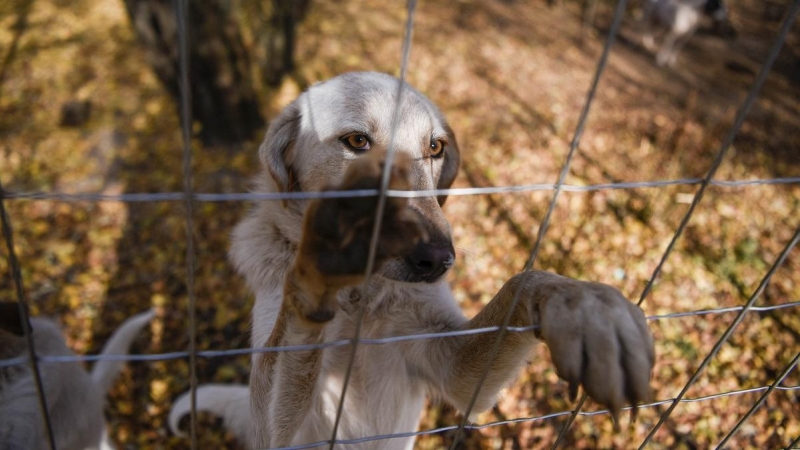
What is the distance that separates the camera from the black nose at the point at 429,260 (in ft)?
6.01

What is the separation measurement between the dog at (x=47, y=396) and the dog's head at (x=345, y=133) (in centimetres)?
153

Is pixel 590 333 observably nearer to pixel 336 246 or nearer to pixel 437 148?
pixel 336 246

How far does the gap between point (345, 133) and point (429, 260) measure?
98cm

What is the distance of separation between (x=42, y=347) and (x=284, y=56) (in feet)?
18.6

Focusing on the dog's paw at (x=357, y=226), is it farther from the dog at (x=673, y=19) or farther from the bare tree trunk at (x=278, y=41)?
the dog at (x=673, y=19)

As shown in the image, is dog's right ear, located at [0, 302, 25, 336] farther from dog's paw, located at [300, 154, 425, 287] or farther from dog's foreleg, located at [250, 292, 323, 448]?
dog's paw, located at [300, 154, 425, 287]

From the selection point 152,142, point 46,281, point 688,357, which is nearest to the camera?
point 688,357

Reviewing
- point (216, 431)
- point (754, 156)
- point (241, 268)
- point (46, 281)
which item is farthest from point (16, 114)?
point (754, 156)

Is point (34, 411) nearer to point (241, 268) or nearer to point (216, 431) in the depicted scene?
point (241, 268)

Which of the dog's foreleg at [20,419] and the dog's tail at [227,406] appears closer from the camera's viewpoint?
the dog's foreleg at [20,419]

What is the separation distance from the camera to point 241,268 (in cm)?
255

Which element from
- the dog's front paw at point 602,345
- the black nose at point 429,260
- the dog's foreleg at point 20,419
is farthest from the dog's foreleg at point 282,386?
the dog's foreleg at point 20,419

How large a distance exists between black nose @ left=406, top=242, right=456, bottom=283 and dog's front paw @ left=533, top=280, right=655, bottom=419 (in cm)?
48

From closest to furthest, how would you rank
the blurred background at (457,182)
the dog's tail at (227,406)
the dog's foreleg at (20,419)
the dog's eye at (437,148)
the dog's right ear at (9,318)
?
the dog's right ear at (9,318), the dog's foreleg at (20,419), the dog's eye at (437,148), the dog's tail at (227,406), the blurred background at (457,182)
